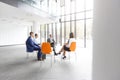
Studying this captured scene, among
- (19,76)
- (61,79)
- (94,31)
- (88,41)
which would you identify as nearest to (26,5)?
(19,76)

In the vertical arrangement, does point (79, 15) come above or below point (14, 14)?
above

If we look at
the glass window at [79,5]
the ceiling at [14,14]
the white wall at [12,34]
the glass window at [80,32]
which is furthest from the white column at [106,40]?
the white wall at [12,34]

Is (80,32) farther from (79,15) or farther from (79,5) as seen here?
(79,5)

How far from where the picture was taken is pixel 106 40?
166 centimetres

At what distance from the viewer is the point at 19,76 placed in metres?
3.57

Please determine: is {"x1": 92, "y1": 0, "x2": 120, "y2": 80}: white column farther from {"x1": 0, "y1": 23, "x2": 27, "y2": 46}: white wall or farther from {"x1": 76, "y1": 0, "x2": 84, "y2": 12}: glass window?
{"x1": 0, "y1": 23, "x2": 27, "y2": 46}: white wall

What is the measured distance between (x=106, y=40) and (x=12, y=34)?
1441 cm

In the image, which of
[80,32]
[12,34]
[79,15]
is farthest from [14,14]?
[12,34]

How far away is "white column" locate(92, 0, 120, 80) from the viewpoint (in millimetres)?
1524

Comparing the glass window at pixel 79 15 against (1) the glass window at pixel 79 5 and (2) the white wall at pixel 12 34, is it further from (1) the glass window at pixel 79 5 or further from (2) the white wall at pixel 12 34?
(2) the white wall at pixel 12 34

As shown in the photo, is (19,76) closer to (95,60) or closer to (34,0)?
(95,60)

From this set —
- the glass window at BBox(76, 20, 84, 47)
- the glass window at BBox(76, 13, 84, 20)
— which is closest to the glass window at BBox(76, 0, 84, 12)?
the glass window at BBox(76, 13, 84, 20)

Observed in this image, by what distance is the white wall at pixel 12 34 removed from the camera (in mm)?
13656

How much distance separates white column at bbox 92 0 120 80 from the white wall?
13.2 metres
